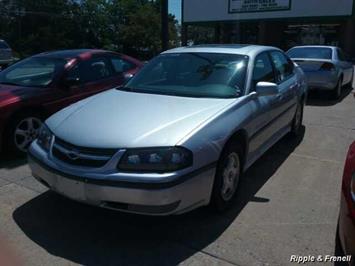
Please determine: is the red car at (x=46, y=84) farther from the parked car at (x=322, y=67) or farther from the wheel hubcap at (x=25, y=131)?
the parked car at (x=322, y=67)

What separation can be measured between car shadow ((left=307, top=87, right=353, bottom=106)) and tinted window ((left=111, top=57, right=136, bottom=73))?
4.79m

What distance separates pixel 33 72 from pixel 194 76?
9.53ft

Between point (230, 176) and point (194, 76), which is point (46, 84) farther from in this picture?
point (230, 176)

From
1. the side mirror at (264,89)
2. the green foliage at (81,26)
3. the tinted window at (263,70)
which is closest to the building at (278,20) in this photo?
the green foliage at (81,26)

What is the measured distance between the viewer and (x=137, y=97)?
4449 millimetres

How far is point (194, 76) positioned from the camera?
4668 mm

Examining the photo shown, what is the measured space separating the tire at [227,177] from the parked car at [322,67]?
6.95 m

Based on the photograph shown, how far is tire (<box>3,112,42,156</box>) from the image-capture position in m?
5.40

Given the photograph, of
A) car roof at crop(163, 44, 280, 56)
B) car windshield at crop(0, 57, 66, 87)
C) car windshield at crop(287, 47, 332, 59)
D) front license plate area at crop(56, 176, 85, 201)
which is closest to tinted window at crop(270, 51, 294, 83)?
car roof at crop(163, 44, 280, 56)

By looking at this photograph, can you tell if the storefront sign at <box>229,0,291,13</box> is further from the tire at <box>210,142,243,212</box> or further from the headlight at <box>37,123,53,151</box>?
the headlight at <box>37,123,53,151</box>

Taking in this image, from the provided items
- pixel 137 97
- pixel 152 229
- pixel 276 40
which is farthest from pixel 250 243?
pixel 276 40

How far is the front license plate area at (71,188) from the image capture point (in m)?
3.35

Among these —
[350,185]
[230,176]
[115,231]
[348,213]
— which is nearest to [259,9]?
[230,176]

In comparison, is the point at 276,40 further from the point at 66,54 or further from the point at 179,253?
the point at 179,253
